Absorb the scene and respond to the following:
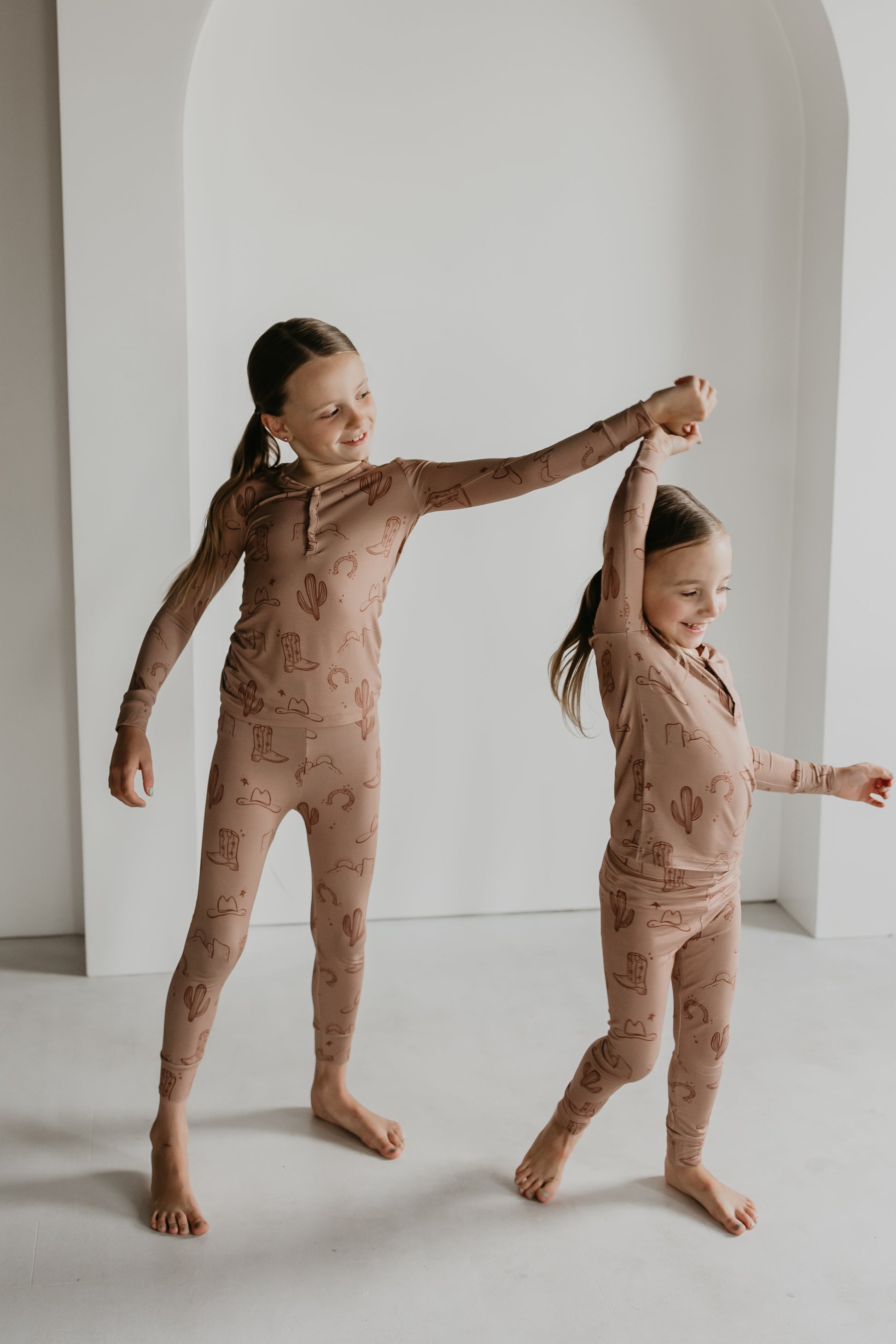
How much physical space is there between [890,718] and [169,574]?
1.76 metres

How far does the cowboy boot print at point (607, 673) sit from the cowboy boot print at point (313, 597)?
43 centimetres

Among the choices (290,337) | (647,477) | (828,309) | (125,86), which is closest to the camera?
(647,477)

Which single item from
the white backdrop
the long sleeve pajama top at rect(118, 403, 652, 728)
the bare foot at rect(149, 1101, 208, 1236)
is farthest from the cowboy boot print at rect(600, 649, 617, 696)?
the white backdrop

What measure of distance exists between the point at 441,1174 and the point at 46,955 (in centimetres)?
129

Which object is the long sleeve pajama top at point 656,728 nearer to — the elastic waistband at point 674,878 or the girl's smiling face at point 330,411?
the elastic waistband at point 674,878

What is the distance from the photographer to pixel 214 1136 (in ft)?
6.94

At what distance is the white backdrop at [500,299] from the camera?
8.93 ft

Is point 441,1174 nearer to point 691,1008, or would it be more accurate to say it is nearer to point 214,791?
point 691,1008

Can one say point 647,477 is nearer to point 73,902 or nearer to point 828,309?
point 828,309

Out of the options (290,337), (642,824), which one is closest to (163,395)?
(290,337)

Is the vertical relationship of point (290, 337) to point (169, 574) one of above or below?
above

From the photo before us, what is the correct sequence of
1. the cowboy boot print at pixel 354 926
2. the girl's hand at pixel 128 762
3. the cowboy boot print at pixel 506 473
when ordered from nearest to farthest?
the cowboy boot print at pixel 506 473, the girl's hand at pixel 128 762, the cowboy boot print at pixel 354 926

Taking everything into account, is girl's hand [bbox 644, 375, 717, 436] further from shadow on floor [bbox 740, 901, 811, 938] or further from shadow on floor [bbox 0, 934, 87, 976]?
shadow on floor [bbox 0, 934, 87, 976]

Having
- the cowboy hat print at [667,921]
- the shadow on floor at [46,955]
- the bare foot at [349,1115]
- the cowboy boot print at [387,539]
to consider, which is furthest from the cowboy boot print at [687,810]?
the shadow on floor at [46,955]
